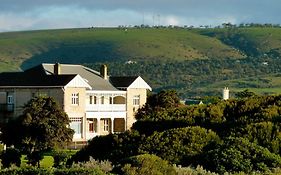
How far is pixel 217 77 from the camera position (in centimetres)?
18900

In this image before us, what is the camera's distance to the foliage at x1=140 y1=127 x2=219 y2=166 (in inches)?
665

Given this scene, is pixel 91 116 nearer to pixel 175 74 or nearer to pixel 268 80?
pixel 268 80

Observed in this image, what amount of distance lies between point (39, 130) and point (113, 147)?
32830mm

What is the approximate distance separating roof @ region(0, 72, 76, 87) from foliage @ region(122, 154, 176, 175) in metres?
52.3

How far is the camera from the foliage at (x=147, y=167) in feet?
48.8

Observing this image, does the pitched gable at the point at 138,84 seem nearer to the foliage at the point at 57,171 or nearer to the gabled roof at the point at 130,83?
the gabled roof at the point at 130,83

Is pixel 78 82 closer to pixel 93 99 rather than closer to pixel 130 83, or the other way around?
pixel 93 99

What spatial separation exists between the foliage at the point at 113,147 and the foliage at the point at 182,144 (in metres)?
0.48

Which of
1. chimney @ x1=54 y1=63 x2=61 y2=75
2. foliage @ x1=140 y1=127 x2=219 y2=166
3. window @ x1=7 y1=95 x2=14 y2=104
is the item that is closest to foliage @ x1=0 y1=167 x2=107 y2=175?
foliage @ x1=140 y1=127 x2=219 y2=166

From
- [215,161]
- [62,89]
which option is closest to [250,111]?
[215,161]

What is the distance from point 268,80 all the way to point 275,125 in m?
157

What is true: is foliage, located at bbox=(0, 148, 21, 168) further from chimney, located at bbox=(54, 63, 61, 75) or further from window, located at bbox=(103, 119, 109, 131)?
window, located at bbox=(103, 119, 109, 131)

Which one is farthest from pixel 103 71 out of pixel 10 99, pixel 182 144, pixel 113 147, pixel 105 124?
pixel 182 144

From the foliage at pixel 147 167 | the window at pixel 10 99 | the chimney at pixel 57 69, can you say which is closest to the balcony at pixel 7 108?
the window at pixel 10 99
